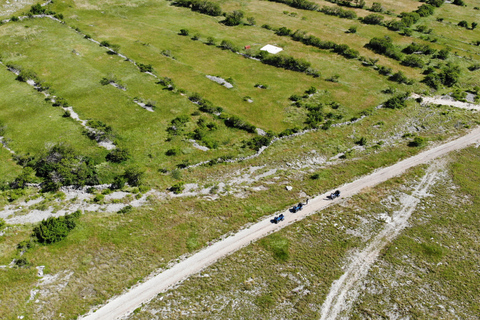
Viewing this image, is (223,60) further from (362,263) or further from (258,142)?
Result: (362,263)

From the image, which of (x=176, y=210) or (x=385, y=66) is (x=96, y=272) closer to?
(x=176, y=210)

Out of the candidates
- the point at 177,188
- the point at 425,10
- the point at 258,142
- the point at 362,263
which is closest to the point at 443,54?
the point at 425,10

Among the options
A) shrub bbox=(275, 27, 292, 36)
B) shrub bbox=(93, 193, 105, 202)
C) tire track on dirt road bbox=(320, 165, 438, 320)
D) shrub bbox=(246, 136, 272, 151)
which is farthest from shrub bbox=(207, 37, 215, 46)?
tire track on dirt road bbox=(320, 165, 438, 320)

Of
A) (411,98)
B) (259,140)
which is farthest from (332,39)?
(259,140)

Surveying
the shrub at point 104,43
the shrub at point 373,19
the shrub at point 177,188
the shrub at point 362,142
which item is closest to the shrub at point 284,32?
the shrub at point 373,19

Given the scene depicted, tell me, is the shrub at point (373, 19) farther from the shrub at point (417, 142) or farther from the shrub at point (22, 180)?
the shrub at point (22, 180)

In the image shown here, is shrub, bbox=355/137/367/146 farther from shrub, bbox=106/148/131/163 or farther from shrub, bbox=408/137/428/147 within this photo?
shrub, bbox=106/148/131/163
